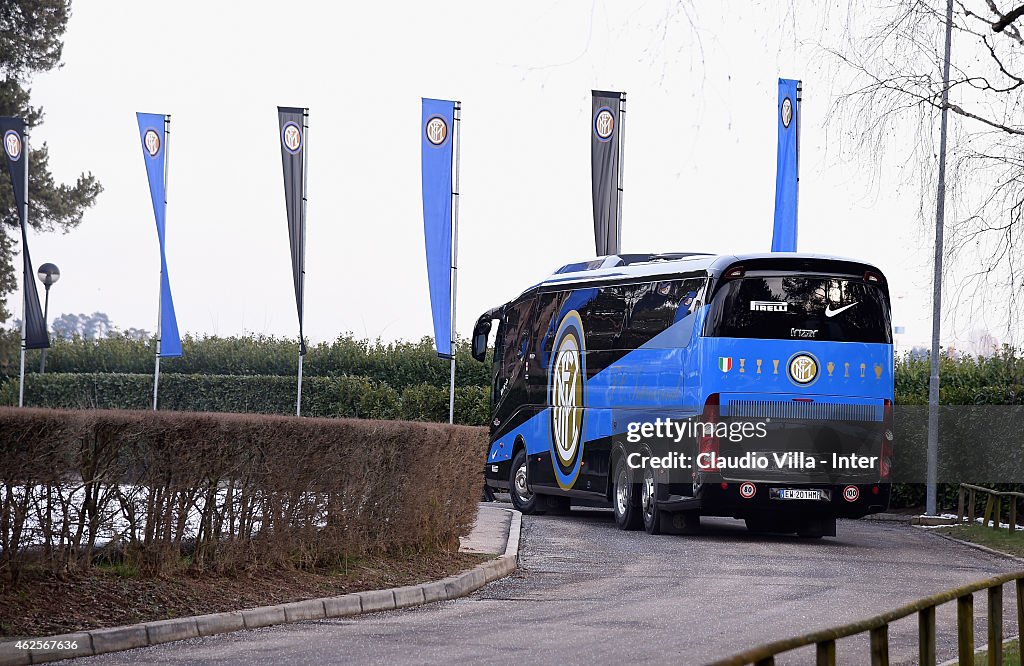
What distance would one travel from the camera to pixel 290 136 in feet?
98.8

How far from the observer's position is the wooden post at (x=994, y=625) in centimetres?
784

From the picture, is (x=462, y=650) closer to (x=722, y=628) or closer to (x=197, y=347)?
(x=722, y=628)

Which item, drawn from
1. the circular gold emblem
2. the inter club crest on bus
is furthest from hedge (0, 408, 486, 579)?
the inter club crest on bus

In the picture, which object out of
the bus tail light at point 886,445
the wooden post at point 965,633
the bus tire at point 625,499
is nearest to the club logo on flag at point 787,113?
the bus tail light at point 886,445

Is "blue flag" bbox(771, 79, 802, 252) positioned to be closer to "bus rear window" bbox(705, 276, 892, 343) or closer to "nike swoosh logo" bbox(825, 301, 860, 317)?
"bus rear window" bbox(705, 276, 892, 343)

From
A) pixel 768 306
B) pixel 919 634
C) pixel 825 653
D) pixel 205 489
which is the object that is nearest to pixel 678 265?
pixel 768 306

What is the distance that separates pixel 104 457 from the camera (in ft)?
33.1

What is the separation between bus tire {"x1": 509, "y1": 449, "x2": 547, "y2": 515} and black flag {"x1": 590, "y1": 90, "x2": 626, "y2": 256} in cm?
548

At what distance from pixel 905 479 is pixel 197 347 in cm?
2183

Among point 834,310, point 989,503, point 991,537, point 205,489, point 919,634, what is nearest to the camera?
point 919,634

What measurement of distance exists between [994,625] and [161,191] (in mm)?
26486

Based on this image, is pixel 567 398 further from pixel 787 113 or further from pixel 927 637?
pixel 927 637

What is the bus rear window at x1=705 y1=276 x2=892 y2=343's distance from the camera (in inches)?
753

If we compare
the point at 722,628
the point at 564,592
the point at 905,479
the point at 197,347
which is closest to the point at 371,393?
the point at 197,347
